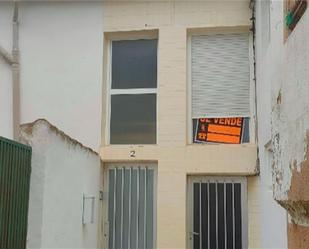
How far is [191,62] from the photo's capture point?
25.9ft

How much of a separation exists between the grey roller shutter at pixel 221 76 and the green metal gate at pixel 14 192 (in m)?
3.29

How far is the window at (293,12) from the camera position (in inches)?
79.6

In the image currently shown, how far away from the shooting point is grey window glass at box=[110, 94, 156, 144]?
307 inches

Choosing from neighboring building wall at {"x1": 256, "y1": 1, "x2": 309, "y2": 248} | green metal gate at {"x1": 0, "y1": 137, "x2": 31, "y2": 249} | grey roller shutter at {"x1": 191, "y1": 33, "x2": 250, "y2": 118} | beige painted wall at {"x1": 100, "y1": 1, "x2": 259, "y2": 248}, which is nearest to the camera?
neighboring building wall at {"x1": 256, "y1": 1, "x2": 309, "y2": 248}

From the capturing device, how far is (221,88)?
25.4 ft

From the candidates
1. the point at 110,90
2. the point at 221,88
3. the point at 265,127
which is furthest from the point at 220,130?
the point at 110,90

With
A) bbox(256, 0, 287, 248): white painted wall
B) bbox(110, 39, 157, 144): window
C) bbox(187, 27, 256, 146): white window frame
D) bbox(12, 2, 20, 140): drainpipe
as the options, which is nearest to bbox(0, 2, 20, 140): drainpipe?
bbox(12, 2, 20, 140): drainpipe

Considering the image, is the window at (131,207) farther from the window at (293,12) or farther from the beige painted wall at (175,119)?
the window at (293,12)

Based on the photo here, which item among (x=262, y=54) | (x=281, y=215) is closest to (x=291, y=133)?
(x=281, y=215)

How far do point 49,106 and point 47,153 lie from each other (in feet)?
8.46

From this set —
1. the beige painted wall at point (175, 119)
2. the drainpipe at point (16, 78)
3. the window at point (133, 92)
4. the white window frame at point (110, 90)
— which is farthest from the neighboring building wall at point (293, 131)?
the drainpipe at point (16, 78)

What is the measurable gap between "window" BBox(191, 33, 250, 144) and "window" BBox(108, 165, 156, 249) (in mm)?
1072

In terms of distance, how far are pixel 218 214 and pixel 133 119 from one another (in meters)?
2.01

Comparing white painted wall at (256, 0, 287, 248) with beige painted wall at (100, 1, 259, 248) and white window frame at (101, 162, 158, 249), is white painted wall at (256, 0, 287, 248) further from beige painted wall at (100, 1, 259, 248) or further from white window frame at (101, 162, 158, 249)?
white window frame at (101, 162, 158, 249)
